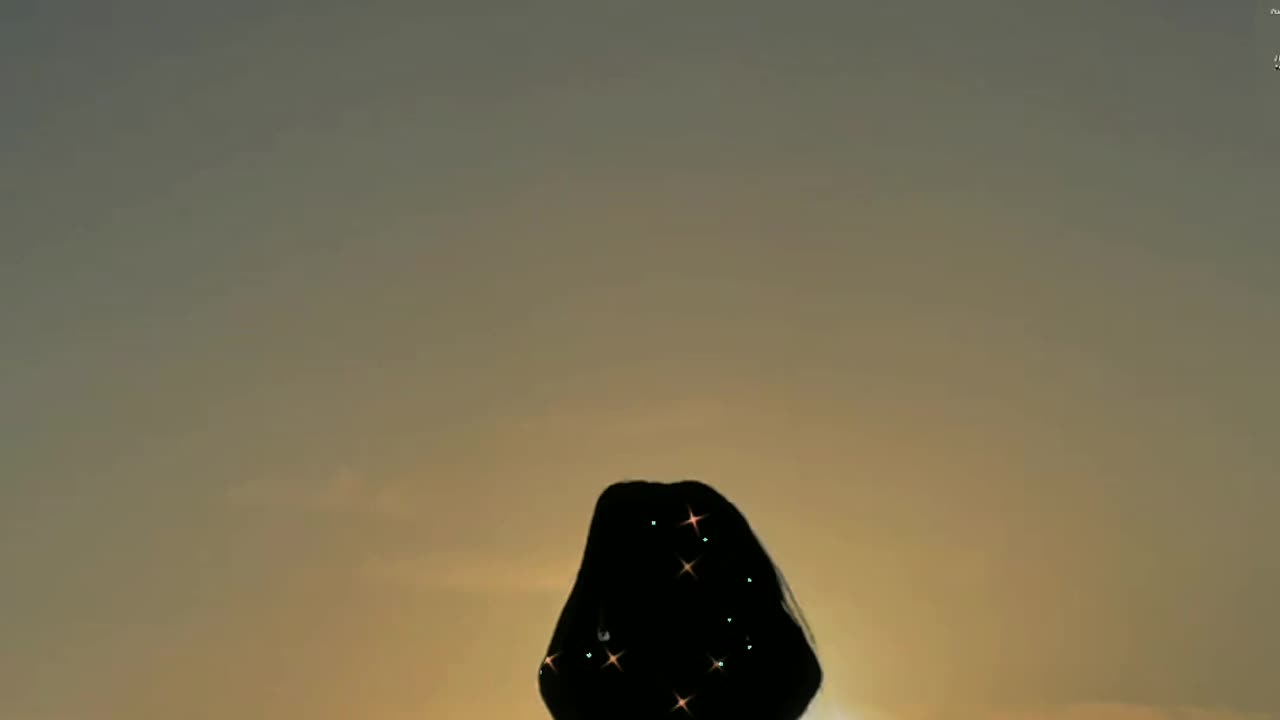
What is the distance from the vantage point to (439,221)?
3.95 feet

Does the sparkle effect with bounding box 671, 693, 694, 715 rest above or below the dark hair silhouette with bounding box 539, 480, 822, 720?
below

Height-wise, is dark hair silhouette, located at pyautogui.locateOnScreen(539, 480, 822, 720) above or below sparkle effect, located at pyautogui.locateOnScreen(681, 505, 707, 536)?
below

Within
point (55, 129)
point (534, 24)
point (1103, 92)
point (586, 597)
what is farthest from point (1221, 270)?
point (55, 129)

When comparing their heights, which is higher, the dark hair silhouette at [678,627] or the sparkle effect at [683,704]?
the dark hair silhouette at [678,627]

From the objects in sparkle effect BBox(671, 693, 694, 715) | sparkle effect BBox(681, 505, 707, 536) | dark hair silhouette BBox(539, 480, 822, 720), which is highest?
sparkle effect BBox(681, 505, 707, 536)

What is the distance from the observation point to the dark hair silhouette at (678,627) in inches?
24.3

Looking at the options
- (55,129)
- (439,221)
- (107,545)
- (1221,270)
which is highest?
(55,129)

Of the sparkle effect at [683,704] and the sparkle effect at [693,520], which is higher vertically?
the sparkle effect at [693,520]

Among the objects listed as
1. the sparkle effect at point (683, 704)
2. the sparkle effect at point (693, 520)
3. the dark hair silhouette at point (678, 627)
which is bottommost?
the sparkle effect at point (683, 704)

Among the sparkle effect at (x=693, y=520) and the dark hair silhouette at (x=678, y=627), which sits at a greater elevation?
the sparkle effect at (x=693, y=520)

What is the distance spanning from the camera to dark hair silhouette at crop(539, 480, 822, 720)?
0.62 m

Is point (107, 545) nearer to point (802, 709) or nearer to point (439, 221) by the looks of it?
point (439, 221)

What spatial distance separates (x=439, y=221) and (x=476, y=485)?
0.25 m

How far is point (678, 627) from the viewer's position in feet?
2.06
